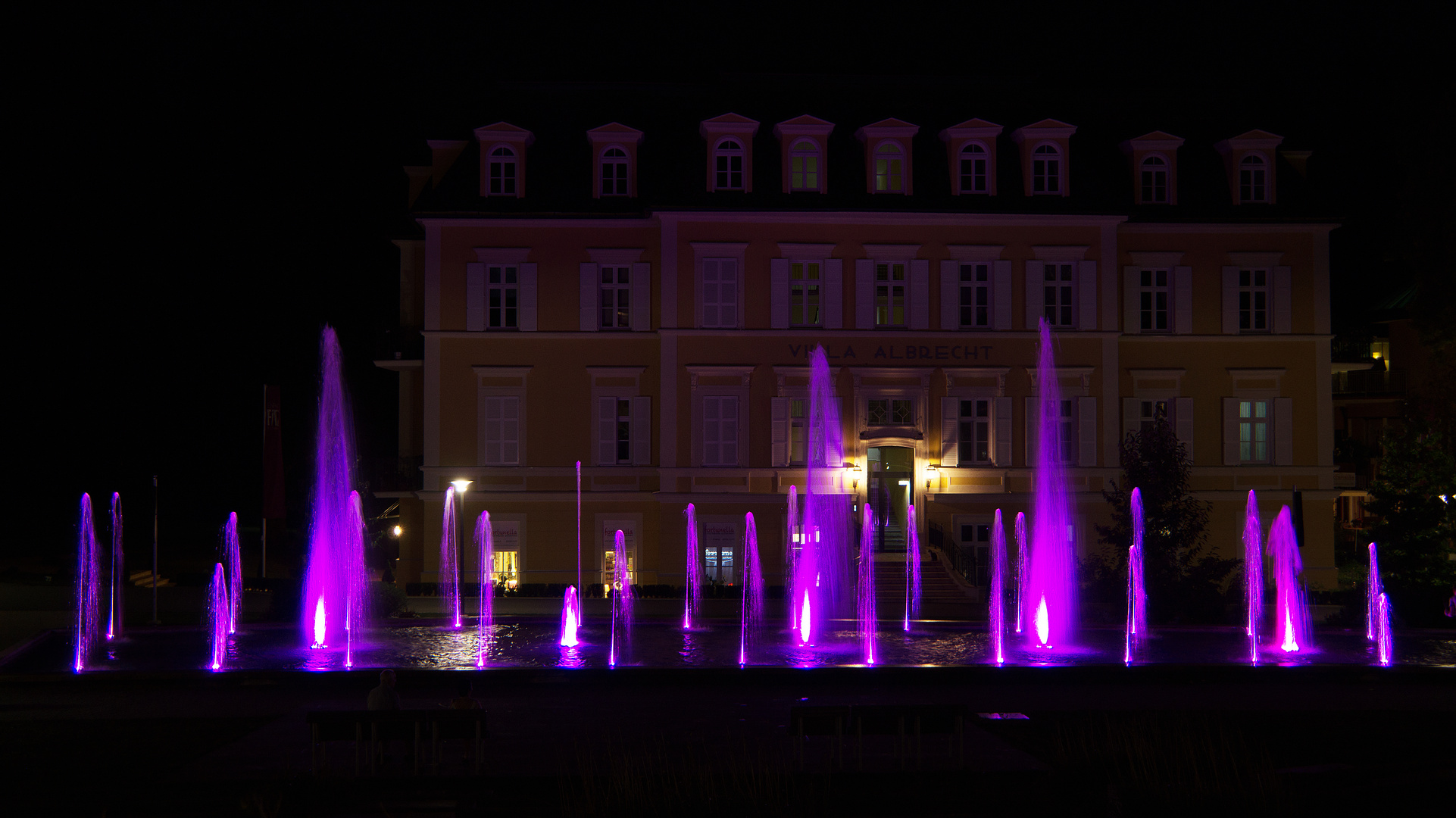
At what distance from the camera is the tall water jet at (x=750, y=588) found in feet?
80.2

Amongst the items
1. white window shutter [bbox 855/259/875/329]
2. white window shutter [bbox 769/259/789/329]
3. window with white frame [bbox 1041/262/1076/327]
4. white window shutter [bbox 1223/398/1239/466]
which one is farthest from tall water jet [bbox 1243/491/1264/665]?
white window shutter [bbox 769/259/789/329]

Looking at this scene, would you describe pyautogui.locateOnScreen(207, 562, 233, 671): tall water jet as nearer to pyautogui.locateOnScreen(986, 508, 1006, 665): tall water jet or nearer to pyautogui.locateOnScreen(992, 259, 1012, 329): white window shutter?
pyautogui.locateOnScreen(986, 508, 1006, 665): tall water jet

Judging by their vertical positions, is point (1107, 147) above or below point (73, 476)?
above

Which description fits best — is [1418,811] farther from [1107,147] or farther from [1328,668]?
[1107,147]

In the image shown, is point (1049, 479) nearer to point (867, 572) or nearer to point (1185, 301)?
point (867, 572)

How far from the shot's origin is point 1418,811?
390 inches

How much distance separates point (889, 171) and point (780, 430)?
8081mm

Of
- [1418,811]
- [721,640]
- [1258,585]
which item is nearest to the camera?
[1418,811]

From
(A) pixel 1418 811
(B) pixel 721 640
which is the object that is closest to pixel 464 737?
(A) pixel 1418 811

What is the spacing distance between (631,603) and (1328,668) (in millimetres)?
15348

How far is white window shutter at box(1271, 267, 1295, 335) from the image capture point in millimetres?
35500

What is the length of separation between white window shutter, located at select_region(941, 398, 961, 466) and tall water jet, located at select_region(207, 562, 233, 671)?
19061mm

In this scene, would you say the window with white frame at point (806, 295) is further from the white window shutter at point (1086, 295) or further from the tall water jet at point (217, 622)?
the tall water jet at point (217, 622)

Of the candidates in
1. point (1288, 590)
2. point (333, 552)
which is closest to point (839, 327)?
point (1288, 590)
